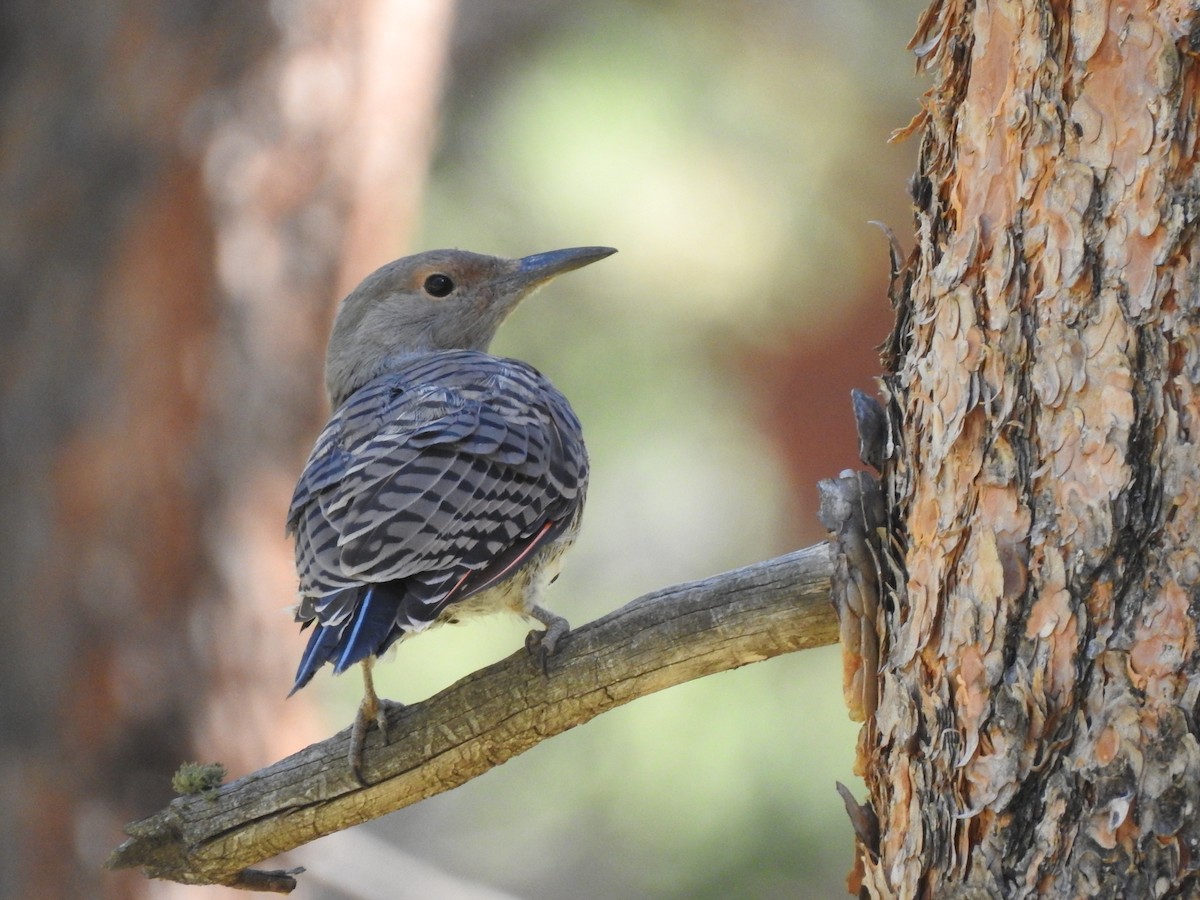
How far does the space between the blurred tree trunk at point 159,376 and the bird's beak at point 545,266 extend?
1.18 m

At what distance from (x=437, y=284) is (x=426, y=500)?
5.46 feet

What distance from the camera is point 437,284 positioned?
15.2 ft

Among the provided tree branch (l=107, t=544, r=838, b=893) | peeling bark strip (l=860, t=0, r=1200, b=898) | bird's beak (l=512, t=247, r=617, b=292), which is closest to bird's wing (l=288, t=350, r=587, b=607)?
tree branch (l=107, t=544, r=838, b=893)

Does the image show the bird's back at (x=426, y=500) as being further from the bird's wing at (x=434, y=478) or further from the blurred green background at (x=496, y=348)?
the blurred green background at (x=496, y=348)

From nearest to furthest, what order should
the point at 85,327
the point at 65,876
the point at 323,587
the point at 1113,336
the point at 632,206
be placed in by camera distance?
the point at 1113,336 < the point at 323,587 < the point at 65,876 < the point at 85,327 < the point at 632,206

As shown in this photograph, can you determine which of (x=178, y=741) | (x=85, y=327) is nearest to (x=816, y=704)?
(x=178, y=741)

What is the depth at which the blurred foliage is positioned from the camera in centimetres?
782

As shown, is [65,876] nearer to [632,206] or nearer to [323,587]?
[323,587]

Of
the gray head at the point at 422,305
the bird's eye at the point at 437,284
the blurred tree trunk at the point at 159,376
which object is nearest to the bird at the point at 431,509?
the gray head at the point at 422,305

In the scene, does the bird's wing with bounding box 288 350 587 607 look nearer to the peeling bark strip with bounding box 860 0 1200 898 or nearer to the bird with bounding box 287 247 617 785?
the bird with bounding box 287 247 617 785

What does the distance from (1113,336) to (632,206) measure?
21.0ft

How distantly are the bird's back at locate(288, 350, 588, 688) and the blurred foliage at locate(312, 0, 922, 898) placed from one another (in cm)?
427

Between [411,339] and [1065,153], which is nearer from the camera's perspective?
[1065,153]

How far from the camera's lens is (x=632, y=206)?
833cm
